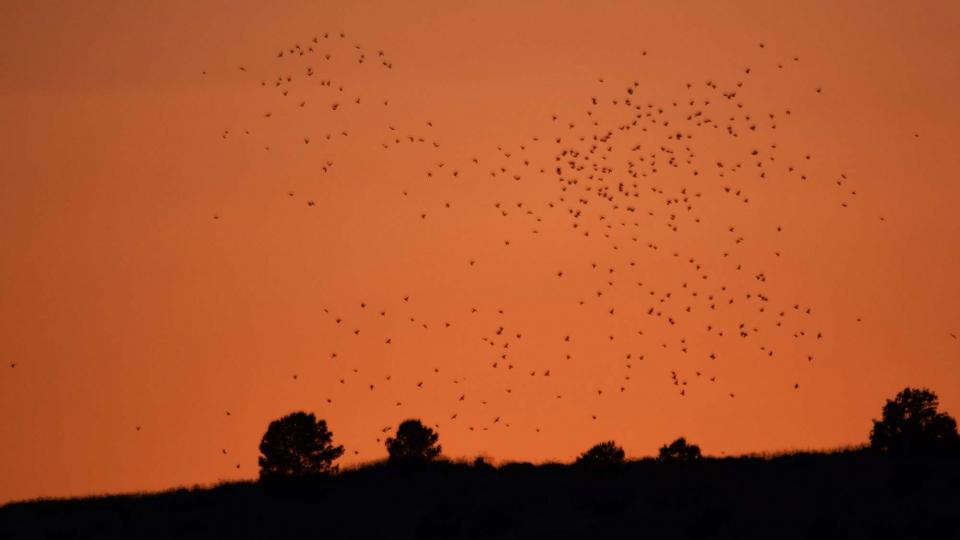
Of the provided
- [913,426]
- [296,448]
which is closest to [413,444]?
[296,448]

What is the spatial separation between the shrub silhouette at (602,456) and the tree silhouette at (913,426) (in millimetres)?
8447

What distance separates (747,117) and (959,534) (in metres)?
12.4

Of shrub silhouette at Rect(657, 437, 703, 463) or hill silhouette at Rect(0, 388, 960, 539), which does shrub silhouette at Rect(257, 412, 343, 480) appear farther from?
shrub silhouette at Rect(657, 437, 703, 463)

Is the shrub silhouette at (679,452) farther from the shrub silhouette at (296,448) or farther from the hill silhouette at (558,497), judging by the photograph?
the shrub silhouette at (296,448)

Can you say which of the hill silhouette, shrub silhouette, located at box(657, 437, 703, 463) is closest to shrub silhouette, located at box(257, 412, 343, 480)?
the hill silhouette

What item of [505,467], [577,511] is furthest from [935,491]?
[505,467]

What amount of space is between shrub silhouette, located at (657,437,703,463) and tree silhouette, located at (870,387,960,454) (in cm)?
589

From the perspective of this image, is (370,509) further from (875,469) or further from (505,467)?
(875,469)

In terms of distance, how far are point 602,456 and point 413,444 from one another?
7.52m

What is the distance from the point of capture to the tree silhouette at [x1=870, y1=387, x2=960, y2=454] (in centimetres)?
7206

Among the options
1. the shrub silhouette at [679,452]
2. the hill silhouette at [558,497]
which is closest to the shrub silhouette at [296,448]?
the hill silhouette at [558,497]

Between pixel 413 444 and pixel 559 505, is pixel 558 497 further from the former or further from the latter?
pixel 413 444

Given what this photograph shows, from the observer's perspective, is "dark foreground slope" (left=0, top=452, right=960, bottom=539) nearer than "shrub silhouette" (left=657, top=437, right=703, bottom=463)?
Yes

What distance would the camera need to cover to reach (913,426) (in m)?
72.9
